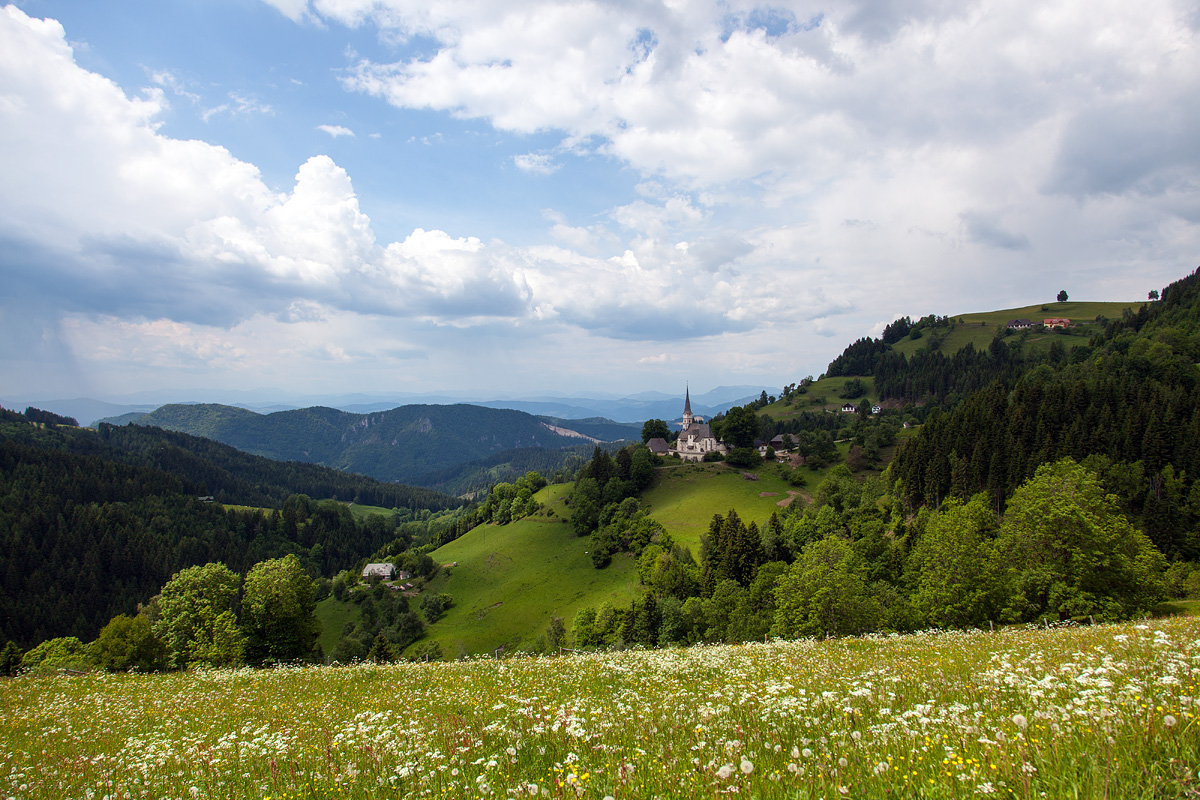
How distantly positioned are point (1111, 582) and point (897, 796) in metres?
39.8

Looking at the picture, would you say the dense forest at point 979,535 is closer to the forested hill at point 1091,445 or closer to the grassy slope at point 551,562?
the forested hill at point 1091,445

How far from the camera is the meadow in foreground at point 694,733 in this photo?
409 centimetres

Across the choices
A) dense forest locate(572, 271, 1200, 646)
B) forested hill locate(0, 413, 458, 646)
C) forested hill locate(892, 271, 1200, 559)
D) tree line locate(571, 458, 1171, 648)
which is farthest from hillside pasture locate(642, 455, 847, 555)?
forested hill locate(0, 413, 458, 646)

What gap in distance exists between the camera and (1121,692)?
5.53 m

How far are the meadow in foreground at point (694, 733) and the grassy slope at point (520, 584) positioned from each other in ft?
222

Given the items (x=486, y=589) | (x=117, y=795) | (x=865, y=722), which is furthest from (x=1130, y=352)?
(x=117, y=795)

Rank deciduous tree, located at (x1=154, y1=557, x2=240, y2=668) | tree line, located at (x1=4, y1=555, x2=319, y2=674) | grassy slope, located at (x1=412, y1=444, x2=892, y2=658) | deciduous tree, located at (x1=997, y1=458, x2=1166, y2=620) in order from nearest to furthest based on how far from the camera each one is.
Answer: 1. deciduous tree, located at (x1=997, y1=458, x2=1166, y2=620)
2. tree line, located at (x1=4, y1=555, x2=319, y2=674)
3. deciduous tree, located at (x1=154, y1=557, x2=240, y2=668)
4. grassy slope, located at (x1=412, y1=444, x2=892, y2=658)

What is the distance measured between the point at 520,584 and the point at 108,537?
441 ft

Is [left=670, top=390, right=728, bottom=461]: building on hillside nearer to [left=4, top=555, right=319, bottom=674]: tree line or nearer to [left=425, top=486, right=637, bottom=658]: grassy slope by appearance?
[left=425, top=486, right=637, bottom=658]: grassy slope

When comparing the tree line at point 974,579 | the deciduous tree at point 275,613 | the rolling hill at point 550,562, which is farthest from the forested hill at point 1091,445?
the deciduous tree at point 275,613

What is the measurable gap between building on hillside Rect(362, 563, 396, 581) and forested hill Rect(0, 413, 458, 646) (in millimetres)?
48350

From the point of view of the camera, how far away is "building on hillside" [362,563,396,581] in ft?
414

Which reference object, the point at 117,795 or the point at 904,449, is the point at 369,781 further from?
the point at 904,449

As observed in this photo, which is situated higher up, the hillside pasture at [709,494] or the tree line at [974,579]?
the tree line at [974,579]
